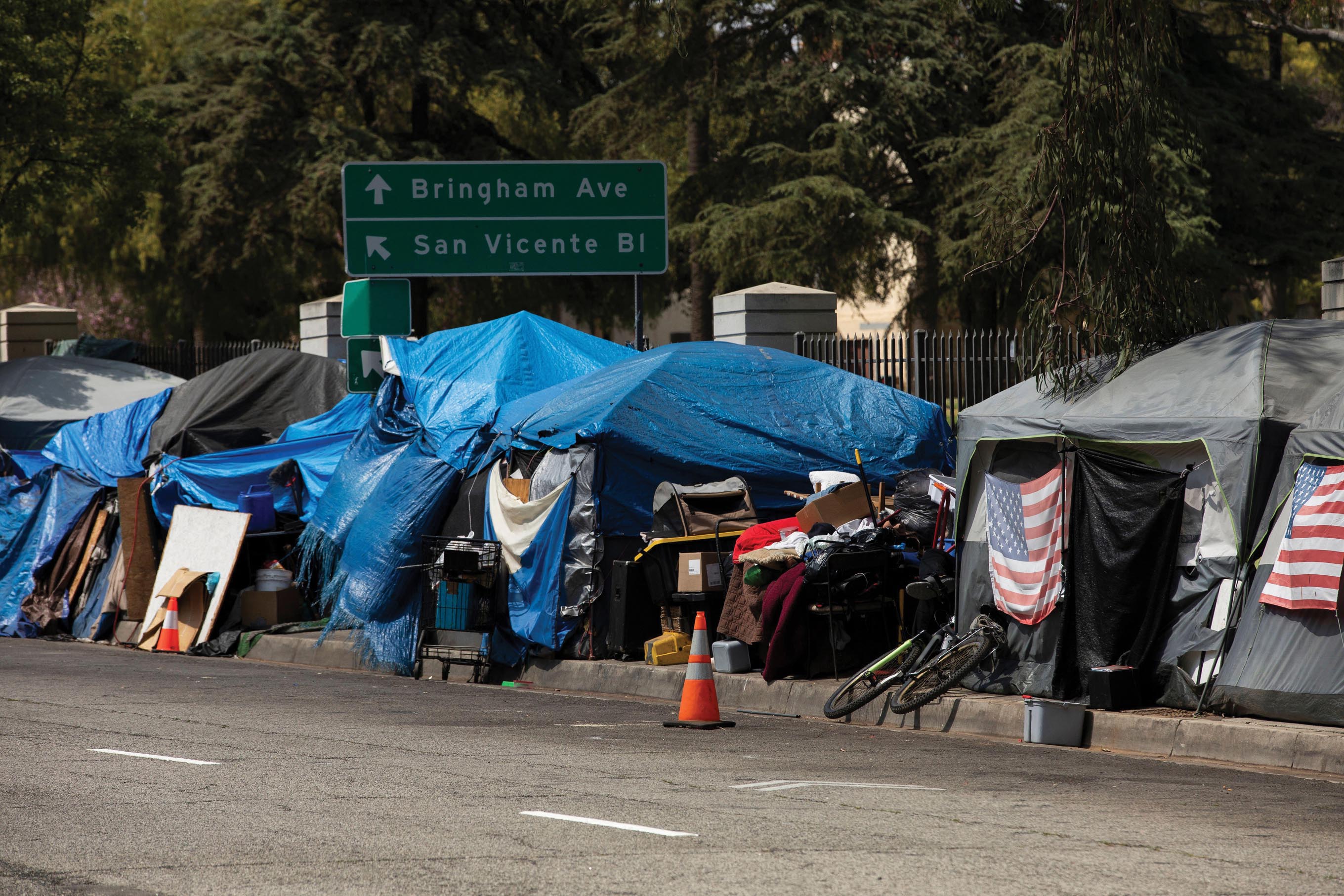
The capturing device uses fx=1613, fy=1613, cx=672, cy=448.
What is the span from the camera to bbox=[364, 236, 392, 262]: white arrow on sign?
18156mm

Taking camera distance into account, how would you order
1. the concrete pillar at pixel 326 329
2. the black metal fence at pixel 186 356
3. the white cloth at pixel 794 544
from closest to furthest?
the white cloth at pixel 794 544, the concrete pillar at pixel 326 329, the black metal fence at pixel 186 356

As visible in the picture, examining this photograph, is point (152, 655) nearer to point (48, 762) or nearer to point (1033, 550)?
point (48, 762)

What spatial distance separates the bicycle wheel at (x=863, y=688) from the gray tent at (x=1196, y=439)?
2.17 ft

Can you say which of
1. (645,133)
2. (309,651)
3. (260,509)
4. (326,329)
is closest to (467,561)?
(309,651)

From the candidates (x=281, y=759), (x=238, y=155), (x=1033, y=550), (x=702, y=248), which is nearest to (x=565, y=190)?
(x=1033, y=550)

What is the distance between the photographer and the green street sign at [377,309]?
18.4 meters

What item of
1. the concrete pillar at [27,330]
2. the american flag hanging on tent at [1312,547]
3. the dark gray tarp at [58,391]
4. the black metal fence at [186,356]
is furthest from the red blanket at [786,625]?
the concrete pillar at [27,330]

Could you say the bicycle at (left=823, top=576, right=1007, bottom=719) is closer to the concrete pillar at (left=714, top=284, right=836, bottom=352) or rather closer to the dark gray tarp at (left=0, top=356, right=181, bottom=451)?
the concrete pillar at (left=714, top=284, right=836, bottom=352)

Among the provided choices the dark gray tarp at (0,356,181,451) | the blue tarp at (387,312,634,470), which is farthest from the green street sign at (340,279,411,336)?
the dark gray tarp at (0,356,181,451)

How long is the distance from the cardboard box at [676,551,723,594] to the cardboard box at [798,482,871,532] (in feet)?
2.67

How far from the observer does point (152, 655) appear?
1741 centimetres

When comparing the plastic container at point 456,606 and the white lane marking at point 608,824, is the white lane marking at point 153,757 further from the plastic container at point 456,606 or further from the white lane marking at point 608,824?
the plastic container at point 456,606

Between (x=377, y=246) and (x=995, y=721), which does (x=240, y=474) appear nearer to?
(x=377, y=246)

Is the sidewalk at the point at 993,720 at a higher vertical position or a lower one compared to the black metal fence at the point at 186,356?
lower
